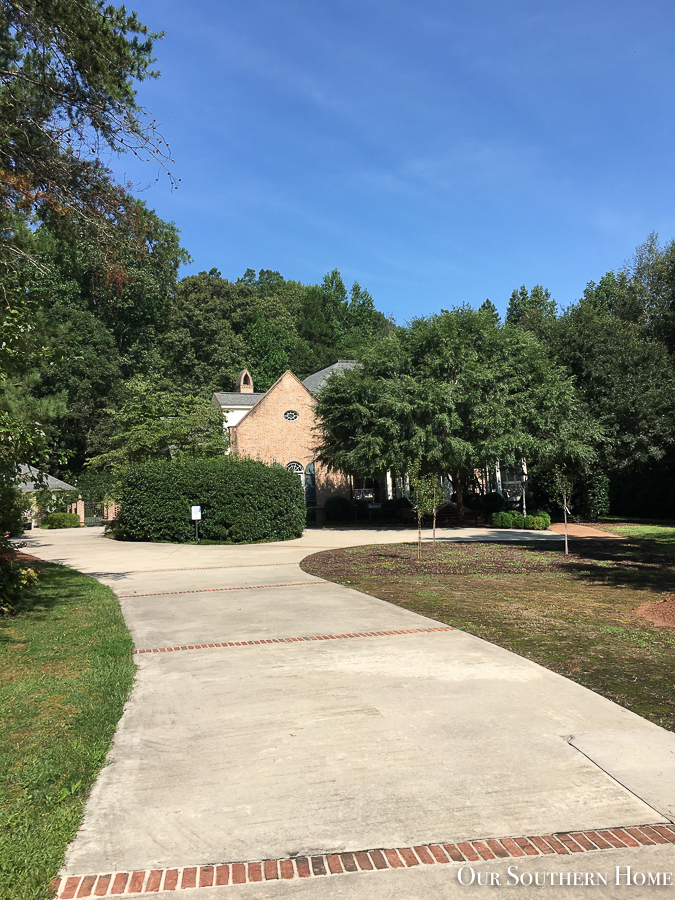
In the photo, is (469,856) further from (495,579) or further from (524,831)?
(495,579)

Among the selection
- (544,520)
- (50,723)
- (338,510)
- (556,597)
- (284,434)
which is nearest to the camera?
(50,723)

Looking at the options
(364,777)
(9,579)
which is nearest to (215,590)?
(9,579)

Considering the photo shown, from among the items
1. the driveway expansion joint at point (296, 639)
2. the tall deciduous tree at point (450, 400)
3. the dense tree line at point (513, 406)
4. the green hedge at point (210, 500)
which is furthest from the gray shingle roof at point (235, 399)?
the driveway expansion joint at point (296, 639)

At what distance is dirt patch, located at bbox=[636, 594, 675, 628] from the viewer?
8.43m

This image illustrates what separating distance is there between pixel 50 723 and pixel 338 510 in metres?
32.1

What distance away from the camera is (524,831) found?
337cm

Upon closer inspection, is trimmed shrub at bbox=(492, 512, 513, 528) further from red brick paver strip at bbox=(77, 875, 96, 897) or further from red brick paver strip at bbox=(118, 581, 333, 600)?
red brick paver strip at bbox=(77, 875, 96, 897)

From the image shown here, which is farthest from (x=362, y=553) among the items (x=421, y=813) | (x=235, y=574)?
(x=421, y=813)

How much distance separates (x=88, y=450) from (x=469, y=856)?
1820 inches

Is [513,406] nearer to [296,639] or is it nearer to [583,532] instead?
[583,532]

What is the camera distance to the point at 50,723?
16.4ft

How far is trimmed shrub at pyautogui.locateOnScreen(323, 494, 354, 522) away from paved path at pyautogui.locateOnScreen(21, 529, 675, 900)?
2938 cm

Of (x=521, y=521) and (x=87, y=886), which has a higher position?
(x=521, y=521)

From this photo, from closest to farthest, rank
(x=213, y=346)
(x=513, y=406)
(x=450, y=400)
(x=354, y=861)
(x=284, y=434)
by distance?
(x=354, y=861) < (x=450, y=400) < (x=513, y=406) < (x=284, y=434) < (x=213, y=346)
